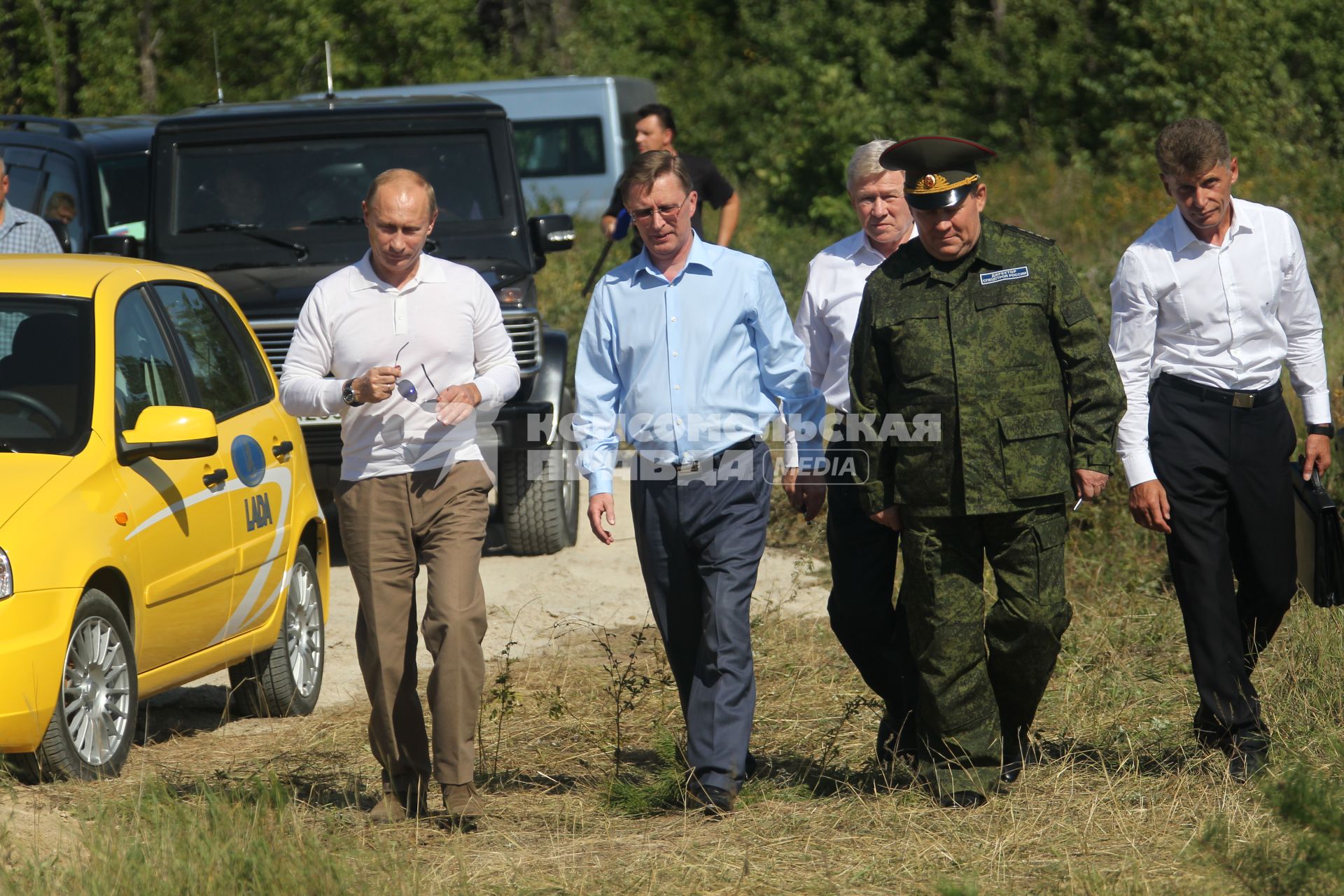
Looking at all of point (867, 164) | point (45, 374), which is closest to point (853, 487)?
point (867, 164)

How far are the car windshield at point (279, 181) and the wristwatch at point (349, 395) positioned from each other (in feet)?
15.6

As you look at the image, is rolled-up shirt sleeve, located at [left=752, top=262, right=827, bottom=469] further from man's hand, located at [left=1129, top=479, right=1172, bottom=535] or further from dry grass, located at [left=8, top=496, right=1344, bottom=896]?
dry grass, located at [left=8, top=496, right=1344, bottom=896]

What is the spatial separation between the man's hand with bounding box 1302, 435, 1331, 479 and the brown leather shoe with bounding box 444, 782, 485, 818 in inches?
106

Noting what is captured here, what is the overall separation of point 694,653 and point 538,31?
89.6 feet

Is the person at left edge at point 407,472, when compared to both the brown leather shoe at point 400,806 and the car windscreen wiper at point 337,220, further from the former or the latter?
the car windscreen wiper at point 337,220

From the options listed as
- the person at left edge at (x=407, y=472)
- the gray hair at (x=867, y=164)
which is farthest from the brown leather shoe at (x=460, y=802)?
the gray hair at (x=867, y=164)

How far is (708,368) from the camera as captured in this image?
16.3 feet

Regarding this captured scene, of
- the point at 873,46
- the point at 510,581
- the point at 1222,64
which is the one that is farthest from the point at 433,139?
the point at 873,46

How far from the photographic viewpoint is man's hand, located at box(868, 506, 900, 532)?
4805mm

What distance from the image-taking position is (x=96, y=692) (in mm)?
5121

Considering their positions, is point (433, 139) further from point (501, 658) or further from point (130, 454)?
point (130, 454)

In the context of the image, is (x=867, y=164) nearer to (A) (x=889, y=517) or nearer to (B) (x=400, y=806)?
(A) (x=889, y=517)

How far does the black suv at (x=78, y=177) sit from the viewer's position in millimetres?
10906

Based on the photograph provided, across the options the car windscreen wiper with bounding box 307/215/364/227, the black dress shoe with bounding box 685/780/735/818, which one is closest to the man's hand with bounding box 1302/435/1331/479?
the black dress shoe with bounding box 685/780/735/818
